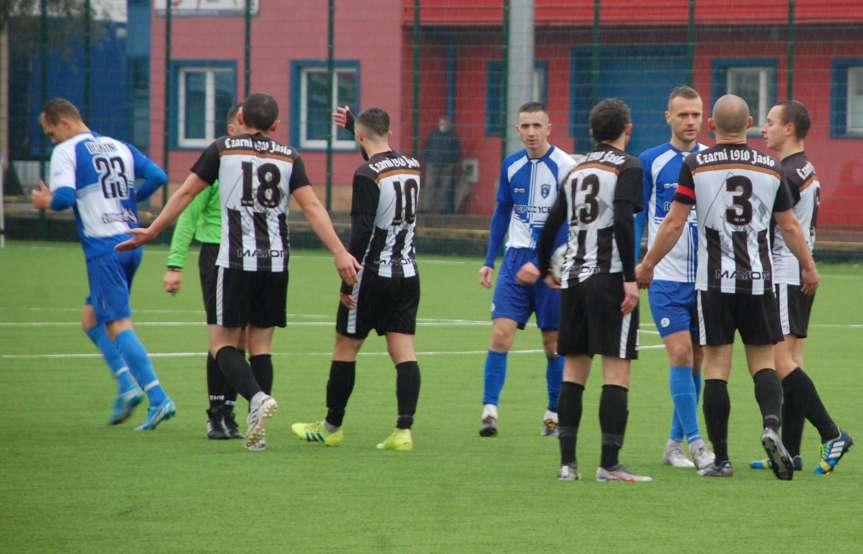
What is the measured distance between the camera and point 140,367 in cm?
904

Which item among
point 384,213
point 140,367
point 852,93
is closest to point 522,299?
point 384,213

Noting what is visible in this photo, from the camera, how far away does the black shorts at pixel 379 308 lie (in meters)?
8.50

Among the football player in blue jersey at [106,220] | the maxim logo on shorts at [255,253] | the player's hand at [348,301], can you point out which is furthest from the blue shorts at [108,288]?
the player's hand at [348,301]

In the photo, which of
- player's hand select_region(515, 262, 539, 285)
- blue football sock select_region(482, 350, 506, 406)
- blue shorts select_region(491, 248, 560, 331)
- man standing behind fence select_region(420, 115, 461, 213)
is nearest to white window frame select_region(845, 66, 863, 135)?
man standing behind fence select_region(420, 115, 461, 213)

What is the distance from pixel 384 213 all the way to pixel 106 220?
1884 millimetres

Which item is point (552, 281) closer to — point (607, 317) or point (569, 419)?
point (607, 317)

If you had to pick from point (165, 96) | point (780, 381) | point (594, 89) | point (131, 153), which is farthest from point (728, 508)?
point (165, 96)

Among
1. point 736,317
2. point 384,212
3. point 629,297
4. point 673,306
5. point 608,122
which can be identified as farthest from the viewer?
point 384,212

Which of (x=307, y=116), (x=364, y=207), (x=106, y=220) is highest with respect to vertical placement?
(x=307, y=116)

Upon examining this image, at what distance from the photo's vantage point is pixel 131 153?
30.9ft

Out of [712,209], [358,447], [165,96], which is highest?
[165,96]

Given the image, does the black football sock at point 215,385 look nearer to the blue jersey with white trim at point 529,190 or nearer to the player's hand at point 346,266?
the player's hand at point 346,266

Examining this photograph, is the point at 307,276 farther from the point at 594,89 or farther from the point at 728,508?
the point at 728,508

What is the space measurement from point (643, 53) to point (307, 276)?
24.8 ft
